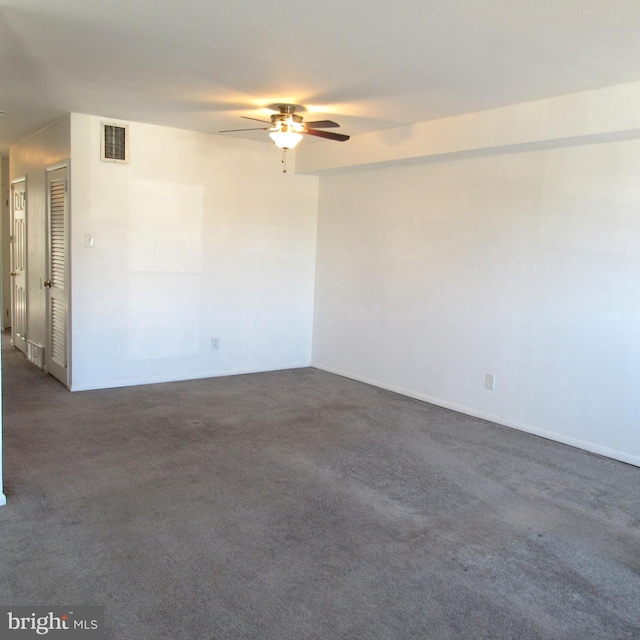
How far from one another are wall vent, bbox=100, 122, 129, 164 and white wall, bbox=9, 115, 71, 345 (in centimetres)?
38

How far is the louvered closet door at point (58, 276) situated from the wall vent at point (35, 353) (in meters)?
0.22

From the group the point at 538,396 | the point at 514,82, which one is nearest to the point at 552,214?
the point at 514,82

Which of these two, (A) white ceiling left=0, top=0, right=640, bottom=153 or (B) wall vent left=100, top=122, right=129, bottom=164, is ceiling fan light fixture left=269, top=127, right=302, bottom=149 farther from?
(B) wall vent left=100, top=122, right=129, bottom=164

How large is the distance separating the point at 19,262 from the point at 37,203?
1.20 metres

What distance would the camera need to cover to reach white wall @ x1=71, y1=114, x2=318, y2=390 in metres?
5.07

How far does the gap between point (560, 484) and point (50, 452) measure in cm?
337

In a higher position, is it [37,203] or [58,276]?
[37,203]

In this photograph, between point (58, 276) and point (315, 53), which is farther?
point (58, 276)

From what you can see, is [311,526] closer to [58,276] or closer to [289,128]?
[289,128]

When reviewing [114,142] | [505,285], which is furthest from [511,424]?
[114,142]

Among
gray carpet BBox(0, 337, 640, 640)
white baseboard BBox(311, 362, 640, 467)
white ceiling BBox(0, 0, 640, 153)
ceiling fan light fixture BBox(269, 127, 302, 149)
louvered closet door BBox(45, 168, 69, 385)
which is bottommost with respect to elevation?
gray carpet BBox(0, 337, 640, 640)

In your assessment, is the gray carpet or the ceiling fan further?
the ceiling fan

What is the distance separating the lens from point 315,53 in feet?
10.3

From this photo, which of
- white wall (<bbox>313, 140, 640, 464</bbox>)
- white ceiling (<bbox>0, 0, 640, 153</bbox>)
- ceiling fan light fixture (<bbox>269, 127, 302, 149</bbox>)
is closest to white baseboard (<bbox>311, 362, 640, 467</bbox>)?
white wall (<bbox>313, 140, 640, 464</bbox>)
